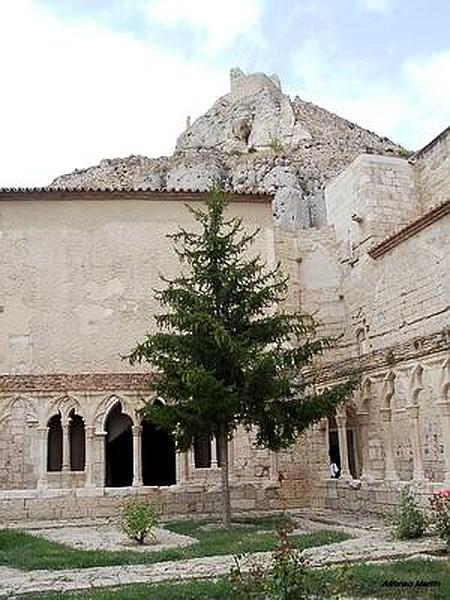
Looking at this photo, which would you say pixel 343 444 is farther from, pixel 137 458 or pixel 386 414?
pixel 137 458

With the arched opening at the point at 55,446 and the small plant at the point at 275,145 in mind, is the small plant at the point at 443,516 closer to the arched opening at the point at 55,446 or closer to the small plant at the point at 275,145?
the arched opening at the point at 55,446

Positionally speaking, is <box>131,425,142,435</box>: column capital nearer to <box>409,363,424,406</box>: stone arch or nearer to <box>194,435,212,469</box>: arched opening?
<box>194,435,212,469</box>: arched opening

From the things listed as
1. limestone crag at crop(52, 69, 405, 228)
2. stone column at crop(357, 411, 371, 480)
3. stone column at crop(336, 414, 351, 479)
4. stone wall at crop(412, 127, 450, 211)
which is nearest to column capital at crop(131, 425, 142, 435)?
stone column at crop(336, 414, 351, 479)

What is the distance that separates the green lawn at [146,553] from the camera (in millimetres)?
7998

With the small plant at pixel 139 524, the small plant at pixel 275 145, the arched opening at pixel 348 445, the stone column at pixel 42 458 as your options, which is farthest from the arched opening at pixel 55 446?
the small plant at pixel 275 145

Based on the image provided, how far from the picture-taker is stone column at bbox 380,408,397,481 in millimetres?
11344

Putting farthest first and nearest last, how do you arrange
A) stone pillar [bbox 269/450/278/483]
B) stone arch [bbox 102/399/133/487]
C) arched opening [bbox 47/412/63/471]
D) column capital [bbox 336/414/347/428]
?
stone arch [bbox 102/399/133/487], arched opening [bbox 47/412/63/471], stone pillar [bbox 269/450/278/483], column capital [bbox 336/414/347/428]

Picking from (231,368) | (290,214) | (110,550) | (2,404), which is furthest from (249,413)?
(290,214)

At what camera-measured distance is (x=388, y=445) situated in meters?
11.6

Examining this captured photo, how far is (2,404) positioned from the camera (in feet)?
46.8

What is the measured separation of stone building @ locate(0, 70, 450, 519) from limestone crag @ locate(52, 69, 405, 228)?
421cm

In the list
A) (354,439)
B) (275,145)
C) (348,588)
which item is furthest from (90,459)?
(275,145)

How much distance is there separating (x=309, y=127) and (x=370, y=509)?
2806 cm

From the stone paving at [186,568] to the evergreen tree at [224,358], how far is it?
9.59 feet
